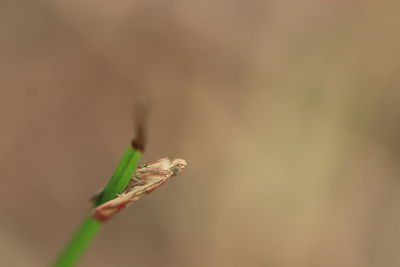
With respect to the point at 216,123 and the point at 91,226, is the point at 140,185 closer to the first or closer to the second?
the point at 91,226

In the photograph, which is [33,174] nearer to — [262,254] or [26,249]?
[26,249]

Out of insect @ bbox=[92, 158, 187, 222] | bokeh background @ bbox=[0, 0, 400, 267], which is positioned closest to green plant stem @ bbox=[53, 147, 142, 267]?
insect @ bbox=[92, 158, 187, 222]

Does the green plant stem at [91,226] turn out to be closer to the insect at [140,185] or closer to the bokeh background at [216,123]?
the insect at [140,185]

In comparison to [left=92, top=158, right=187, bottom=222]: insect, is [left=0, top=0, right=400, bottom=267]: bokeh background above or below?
above

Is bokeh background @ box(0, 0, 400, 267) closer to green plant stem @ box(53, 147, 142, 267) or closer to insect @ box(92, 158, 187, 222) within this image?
insect @ box(92, 158, 187, 222)

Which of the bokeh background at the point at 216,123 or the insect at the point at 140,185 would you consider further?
the bokeh background at the point at 216,123

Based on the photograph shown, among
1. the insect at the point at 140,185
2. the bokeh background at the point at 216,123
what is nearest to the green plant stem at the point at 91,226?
the insect at the point at 140,185

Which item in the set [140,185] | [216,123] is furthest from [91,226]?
[216,123]

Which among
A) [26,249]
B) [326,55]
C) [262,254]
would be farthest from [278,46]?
[26,249]
